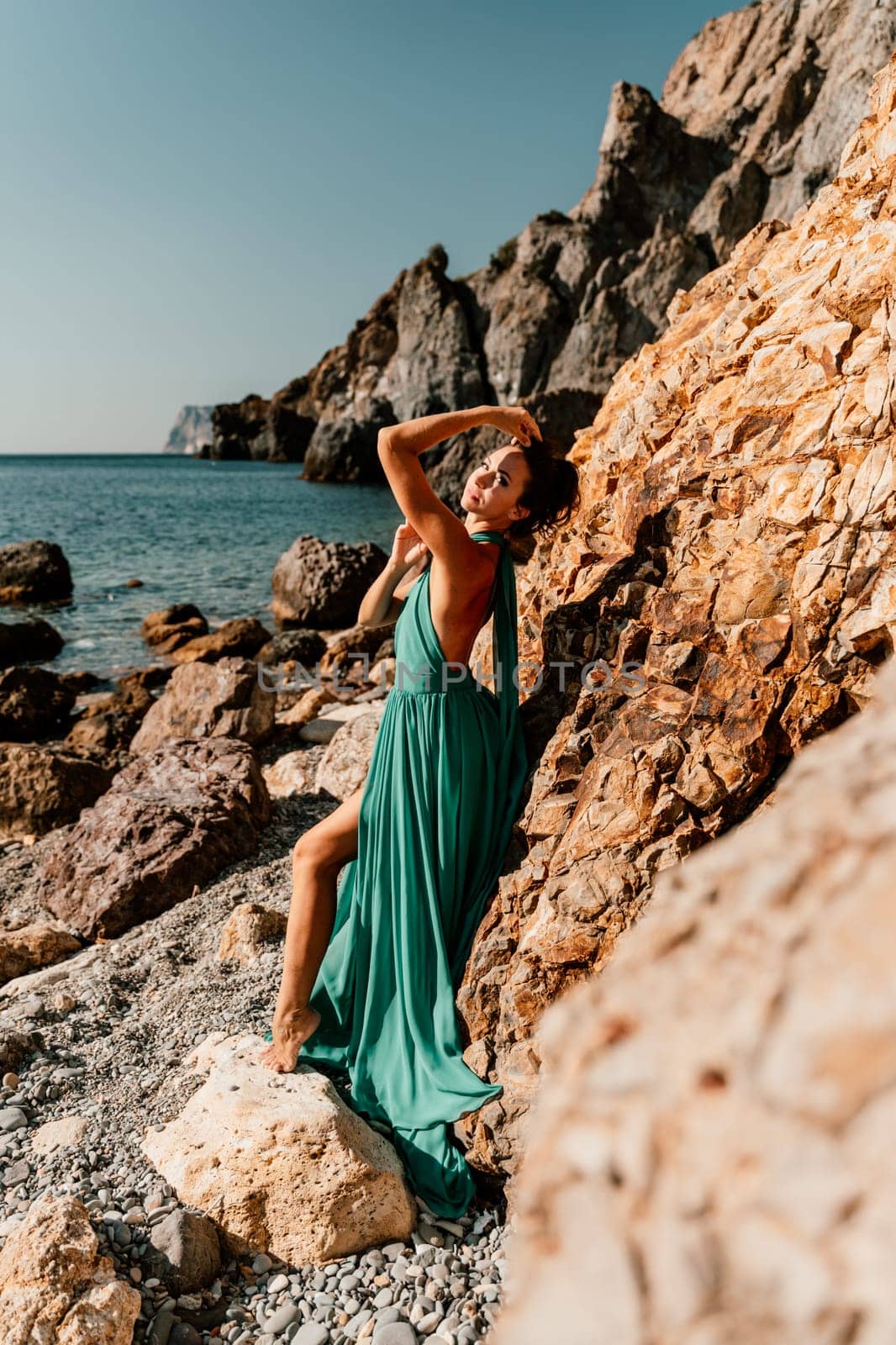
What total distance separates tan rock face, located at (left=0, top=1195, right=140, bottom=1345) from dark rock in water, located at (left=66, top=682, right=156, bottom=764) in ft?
25.7

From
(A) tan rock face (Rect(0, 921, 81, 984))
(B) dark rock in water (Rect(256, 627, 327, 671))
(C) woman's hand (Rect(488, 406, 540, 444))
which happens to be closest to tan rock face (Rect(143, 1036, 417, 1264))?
(A) tan rock face (Rect(0, 921, 81, 984))

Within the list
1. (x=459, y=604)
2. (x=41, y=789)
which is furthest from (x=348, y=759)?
(x=459, y=604)

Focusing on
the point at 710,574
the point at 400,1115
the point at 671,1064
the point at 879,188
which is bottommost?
the point at 400,1115

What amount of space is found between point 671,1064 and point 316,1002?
10.4ft

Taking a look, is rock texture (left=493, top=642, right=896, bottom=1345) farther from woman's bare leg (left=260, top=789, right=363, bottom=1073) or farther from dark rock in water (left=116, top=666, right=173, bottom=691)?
dark rock in water (left=116, top=666, right=173, bottom=691)

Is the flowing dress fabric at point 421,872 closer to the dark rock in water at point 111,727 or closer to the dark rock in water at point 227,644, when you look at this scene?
the dark rock in water at point 111,727

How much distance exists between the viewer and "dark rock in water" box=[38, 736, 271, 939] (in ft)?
19.6

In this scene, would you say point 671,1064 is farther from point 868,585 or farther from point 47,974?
point 47,974

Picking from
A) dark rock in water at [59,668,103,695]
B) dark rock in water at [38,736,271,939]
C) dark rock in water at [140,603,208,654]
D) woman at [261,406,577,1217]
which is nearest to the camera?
woman at [261,406,577,1217]

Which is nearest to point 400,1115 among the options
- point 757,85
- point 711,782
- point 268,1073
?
point 268,1073

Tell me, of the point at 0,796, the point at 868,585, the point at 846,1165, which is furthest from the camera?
the point at 0,796

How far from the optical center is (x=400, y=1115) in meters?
3.37

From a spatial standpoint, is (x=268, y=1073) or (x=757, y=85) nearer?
(x=268, y=1073)

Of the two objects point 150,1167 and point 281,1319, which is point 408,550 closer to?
point 150,1167
